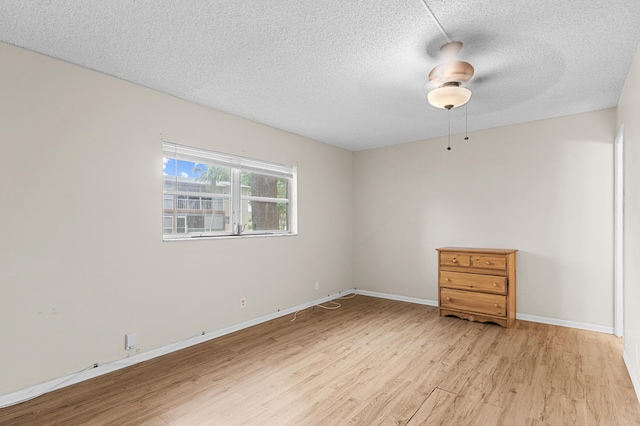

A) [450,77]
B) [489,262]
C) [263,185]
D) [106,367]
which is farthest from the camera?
[263,185]

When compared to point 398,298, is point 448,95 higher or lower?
higher

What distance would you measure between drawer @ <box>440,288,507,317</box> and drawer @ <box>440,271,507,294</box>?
6 centimetres

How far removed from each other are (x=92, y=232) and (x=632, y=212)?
13.9 ft

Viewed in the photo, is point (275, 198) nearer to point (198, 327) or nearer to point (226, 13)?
point (198, 327)

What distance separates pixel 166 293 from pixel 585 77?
164 inches

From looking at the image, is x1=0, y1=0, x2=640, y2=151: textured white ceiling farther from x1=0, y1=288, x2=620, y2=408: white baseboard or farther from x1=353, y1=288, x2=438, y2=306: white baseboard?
x1=353, y1=288, x2=438, y2=306: white baseboard

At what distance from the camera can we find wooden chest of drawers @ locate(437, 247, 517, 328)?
371 cm

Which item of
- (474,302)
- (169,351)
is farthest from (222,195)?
(474,302)

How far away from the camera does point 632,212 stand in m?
2.51

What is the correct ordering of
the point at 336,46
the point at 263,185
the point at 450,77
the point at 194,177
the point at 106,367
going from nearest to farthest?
the point at 336,46 → the point at 450,77 → the point at 106,367 → the point at 194,177 → the point at 263,185

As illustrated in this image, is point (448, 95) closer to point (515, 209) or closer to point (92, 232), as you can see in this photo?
point (515, 209)

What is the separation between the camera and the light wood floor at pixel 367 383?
2.06 metres

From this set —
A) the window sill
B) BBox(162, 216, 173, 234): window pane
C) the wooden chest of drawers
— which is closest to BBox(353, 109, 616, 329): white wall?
the wooden chest of drawers

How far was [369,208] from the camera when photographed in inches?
213
